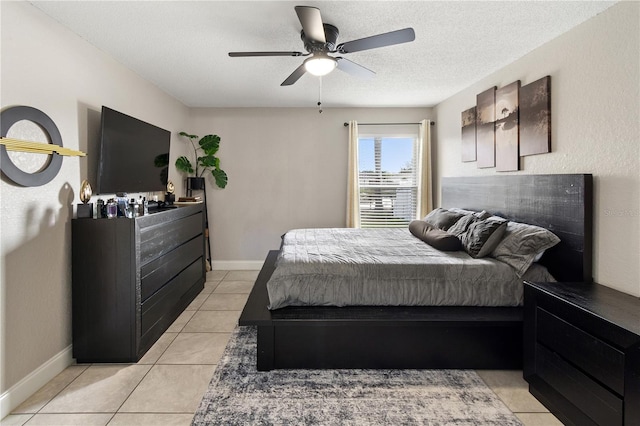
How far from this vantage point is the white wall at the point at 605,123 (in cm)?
203

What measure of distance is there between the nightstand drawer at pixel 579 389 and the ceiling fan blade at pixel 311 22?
7.91 feet

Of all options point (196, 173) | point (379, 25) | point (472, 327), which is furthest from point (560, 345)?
point (196, 173)

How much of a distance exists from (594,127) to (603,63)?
1.35 ft

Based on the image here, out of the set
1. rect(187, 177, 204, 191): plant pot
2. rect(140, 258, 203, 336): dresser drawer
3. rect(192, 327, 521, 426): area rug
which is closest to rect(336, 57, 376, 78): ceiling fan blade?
rect(192, 327, 521, 426): area rug

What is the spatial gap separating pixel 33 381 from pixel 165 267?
118 centimetres

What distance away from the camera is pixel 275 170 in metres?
5.12

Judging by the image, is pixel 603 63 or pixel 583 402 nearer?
pixel 583 402

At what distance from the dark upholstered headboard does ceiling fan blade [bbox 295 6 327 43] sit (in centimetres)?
203

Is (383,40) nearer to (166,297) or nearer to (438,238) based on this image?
(438,238)

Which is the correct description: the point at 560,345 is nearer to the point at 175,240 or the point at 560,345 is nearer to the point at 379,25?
the point at 379,25

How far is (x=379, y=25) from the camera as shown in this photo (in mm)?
2441

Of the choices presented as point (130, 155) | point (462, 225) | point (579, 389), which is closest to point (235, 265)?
point (130, 155)

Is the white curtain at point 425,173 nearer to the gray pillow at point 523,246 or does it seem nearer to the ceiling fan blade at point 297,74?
the gray pillow at point 523,246

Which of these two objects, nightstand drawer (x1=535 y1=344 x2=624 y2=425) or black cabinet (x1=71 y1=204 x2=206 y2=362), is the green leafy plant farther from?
nightstand drawer (x1=535 y1=344 x2=624 y2=425)
